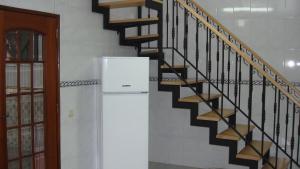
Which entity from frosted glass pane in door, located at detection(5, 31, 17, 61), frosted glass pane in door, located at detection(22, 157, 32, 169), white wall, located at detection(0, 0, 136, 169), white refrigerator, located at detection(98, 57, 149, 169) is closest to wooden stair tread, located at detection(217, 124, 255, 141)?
white refrigerator, located at detection(98, 57, 149, 169)

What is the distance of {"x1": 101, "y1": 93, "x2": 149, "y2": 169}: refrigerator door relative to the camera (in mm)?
4336

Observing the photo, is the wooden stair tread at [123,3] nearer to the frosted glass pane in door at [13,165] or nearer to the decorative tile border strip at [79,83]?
the decorative tile border strip at [79,83]

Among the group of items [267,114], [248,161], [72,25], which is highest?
[72,25]

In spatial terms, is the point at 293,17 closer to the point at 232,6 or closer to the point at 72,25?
the point at 232,6

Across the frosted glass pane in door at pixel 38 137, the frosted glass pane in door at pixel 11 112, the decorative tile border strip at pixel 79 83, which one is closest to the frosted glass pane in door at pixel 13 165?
the frosted glass pane in door at pixel 38 137

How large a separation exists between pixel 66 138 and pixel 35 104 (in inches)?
25.8

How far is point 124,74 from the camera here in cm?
439

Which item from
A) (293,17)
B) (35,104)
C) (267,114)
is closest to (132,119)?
(35,104)

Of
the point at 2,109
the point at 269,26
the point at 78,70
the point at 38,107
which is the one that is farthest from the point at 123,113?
the point at 269,26

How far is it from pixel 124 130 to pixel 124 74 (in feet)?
2.32

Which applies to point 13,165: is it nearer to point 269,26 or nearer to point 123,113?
point 123,113

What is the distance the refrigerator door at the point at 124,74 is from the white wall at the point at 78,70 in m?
0.35

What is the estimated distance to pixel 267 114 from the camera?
5023mm

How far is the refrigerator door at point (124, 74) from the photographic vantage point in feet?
14.2
